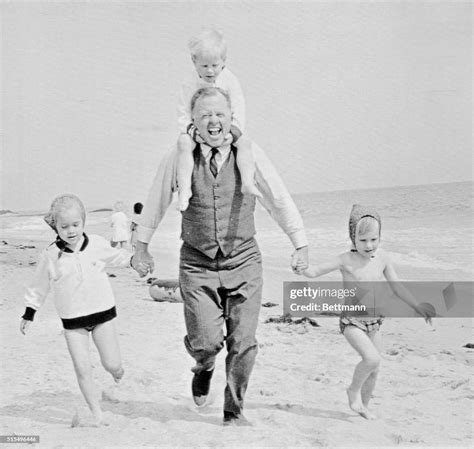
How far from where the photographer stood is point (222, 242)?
2.93 meters

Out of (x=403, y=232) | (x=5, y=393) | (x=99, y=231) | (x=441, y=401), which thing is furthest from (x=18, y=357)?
(x=403, y=232)

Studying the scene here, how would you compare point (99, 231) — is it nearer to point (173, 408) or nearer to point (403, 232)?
point (403, 232)

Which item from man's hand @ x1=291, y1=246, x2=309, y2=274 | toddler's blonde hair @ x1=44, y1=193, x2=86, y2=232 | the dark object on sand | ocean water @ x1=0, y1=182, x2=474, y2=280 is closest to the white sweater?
toddler's blonde hair @ x1=44, y1=193, x2=86, y2=232

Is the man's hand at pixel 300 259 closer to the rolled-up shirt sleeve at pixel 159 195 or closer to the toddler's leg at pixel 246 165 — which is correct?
the toddler's leg at pixel 246 165

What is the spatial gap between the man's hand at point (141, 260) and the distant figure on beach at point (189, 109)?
34 cm

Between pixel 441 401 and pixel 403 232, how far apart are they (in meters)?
7.88

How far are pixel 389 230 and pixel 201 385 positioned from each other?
8554 mm

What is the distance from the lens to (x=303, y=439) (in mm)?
2986

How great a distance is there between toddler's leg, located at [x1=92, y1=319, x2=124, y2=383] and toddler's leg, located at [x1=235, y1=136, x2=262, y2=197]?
81 cm

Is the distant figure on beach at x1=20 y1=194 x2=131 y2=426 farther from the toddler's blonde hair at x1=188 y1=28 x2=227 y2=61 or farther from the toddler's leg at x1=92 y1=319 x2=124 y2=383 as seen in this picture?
the toddler's blonde hair at x1=188 y1=28 x2=227 y2=61

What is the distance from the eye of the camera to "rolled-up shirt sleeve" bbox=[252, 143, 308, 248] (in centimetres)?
303

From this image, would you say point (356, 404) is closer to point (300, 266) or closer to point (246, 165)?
point (300, 266)

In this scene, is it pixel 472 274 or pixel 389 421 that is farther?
pixel 472 274

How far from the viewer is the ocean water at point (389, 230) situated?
803cm
